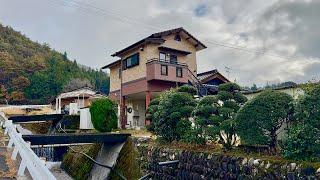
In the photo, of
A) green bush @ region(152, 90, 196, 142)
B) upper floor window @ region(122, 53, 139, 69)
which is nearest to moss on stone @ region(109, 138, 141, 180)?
green bush @ region(152, 90, 196, 142)

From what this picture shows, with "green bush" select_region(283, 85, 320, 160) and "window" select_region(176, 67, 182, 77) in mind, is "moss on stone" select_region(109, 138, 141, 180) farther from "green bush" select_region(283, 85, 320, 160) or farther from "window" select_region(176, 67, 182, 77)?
"window" select_region(176, 67, 182, 77)

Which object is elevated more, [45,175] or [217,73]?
[217,73]

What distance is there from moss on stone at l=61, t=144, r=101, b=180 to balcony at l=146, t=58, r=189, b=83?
26.6 feet

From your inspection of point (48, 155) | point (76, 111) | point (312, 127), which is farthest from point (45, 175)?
point (76, 111)

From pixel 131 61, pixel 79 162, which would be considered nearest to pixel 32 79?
pixel 131 61

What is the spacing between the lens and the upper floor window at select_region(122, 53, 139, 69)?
2690 centimetres

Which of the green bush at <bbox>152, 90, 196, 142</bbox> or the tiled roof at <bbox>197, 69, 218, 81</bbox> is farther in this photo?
the tiled roof at <bbox>197, 69, 218, 81</bbox>

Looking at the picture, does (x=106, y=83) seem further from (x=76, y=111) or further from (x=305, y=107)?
(x=305, y=107)

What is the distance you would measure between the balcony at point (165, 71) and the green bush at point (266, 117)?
14408 millimetres

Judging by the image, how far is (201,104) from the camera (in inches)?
509

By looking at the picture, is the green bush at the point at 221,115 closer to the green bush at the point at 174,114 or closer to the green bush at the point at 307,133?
the green bush at the point at 174,114

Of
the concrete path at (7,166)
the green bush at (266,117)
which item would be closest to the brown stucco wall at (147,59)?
the green bush at (266,117)

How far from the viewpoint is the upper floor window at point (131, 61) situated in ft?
88.3

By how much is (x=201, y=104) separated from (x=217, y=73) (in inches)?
641
